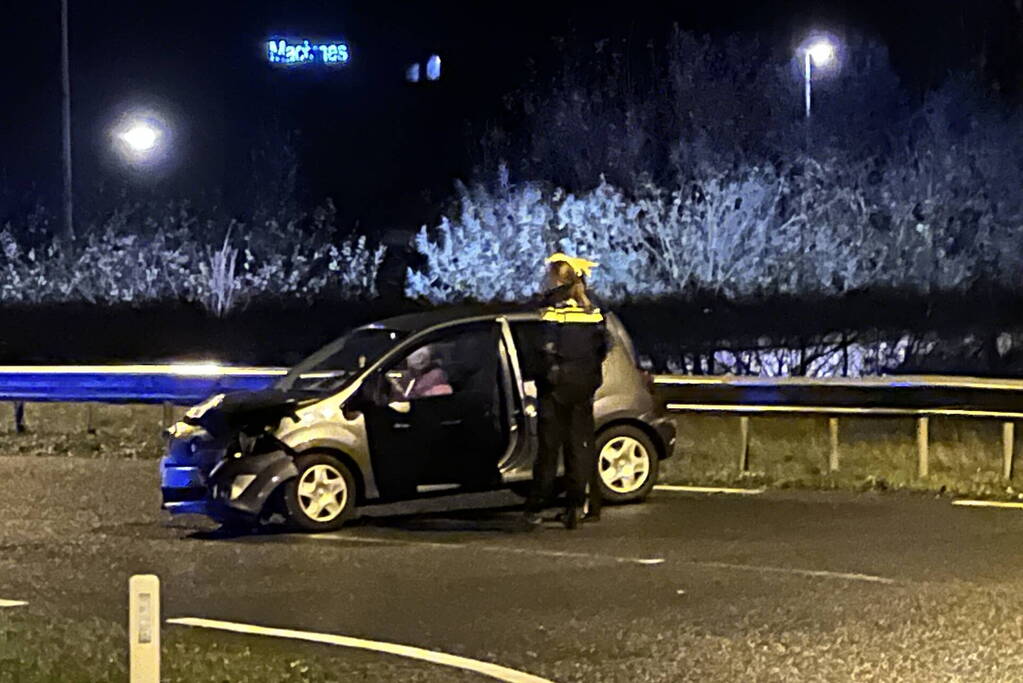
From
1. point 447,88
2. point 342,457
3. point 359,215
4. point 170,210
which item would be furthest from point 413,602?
point 447,88

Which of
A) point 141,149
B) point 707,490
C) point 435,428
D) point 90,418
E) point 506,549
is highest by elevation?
point 141,149

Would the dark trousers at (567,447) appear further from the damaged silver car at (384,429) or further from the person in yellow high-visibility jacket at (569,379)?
the damaged silver car at (384,429)

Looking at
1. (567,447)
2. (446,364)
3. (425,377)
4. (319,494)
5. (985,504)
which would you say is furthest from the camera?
(985,504)

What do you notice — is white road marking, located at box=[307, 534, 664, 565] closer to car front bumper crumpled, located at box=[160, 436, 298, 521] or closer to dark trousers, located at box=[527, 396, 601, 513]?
car front bumper crumpled, located at box=[160, 436, 298, 521]

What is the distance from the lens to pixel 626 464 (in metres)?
13.6

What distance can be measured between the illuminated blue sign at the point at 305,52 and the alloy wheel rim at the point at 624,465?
44248 mm

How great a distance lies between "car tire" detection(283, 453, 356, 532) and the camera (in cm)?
1230

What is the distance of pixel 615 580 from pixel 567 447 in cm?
204

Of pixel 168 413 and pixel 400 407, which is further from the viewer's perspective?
pixel 168 413

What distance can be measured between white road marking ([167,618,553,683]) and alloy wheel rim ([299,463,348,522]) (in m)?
3.05

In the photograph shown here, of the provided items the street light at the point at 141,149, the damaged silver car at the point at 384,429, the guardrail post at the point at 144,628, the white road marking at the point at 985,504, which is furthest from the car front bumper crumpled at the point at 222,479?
the street light at the point at 141,149

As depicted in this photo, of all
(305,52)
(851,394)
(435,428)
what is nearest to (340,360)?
(435,428)

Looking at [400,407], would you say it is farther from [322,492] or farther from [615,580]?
[615,580]

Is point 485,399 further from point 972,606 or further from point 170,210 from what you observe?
point 170,210
